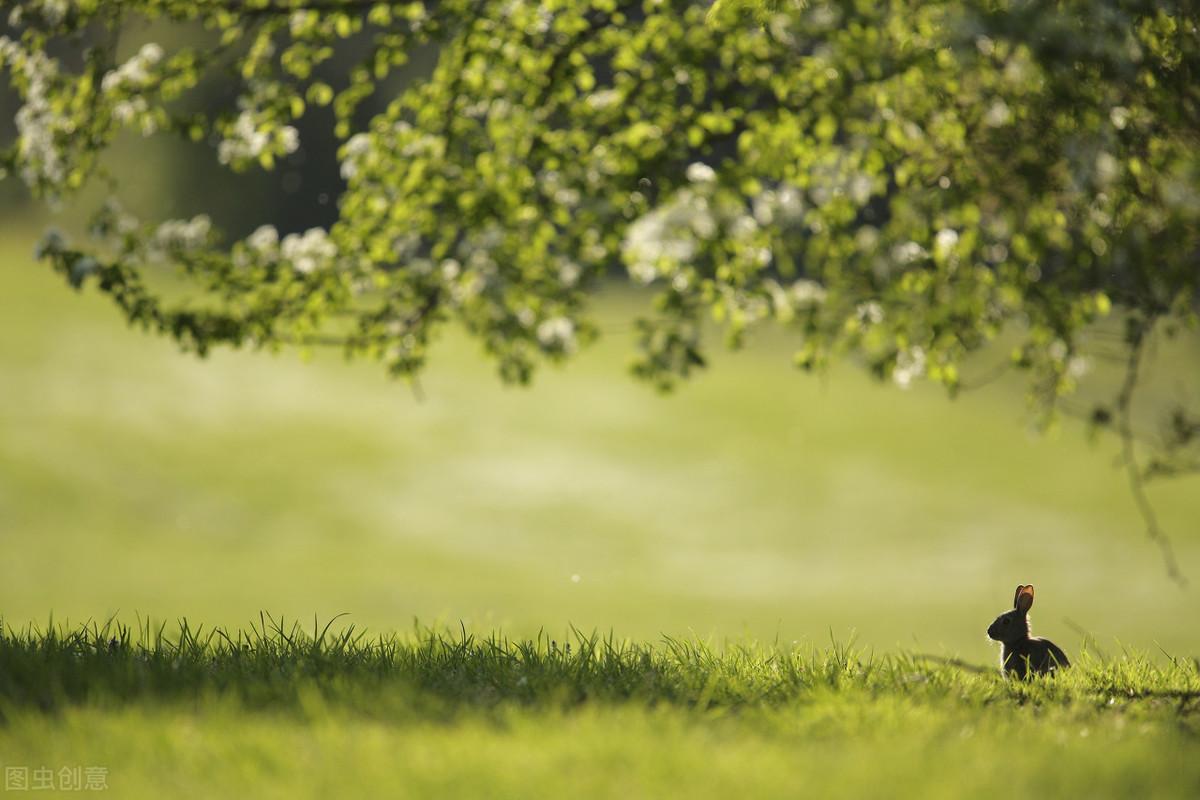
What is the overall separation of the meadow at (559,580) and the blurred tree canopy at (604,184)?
1.02 metres

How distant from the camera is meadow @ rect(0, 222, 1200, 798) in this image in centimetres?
498

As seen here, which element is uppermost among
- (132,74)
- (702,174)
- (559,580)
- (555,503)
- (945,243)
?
(132,74)

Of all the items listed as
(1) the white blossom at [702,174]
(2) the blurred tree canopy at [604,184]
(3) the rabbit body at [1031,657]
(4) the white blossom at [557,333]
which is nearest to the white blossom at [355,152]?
(2) the blurred tree canopy at [604,184]

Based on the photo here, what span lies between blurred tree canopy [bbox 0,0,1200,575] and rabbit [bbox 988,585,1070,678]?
105 inches

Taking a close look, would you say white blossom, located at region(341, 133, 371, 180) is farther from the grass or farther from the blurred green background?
the grass

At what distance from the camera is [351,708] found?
5.52m

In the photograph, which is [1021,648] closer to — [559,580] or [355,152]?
[355,152]

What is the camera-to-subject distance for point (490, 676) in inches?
254

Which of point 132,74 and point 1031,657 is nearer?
point 1031,657

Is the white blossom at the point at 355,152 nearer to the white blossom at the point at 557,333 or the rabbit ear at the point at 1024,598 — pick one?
the white blossom at the point at 557,333

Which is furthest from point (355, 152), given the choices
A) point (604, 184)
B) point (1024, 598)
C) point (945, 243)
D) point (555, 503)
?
point (555, 503)

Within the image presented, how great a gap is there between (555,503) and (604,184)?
20940mm

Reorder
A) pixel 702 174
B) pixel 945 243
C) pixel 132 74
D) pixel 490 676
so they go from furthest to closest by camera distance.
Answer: pixel 132 74, pixel 702 174, pixel 945 243, pixel 490 676

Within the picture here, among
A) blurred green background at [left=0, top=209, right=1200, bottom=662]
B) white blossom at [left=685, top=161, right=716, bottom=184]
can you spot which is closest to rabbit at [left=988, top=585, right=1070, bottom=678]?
blurred green background at [left=0, top=209, right=1200, bottom=662]
